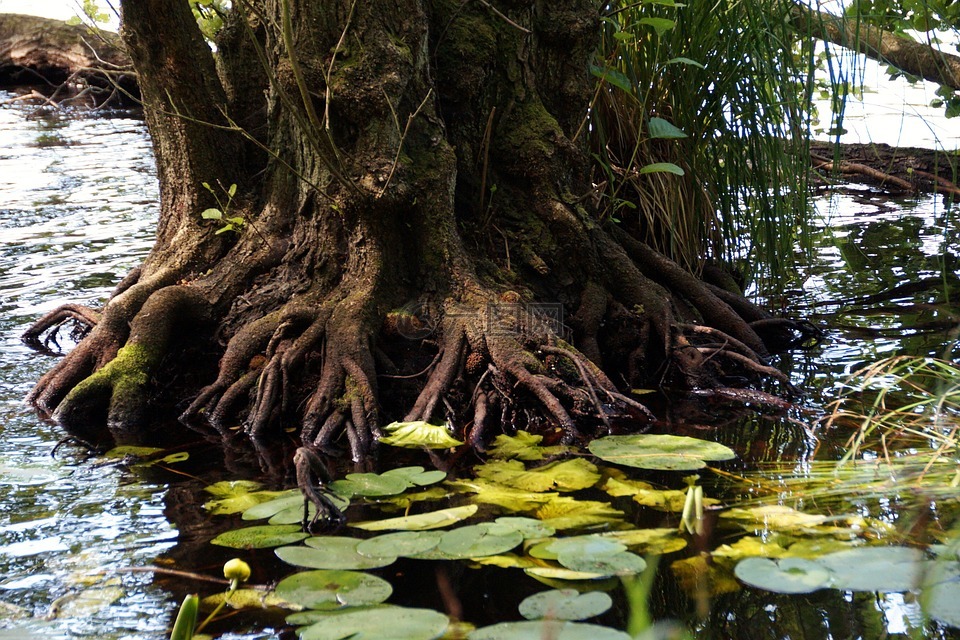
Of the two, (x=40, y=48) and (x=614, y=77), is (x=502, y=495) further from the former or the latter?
(x=40, y=48)

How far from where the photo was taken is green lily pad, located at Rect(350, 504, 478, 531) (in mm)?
2609

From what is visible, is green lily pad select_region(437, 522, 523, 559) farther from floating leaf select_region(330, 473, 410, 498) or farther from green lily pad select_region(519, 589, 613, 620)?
floating leaf select_region(330, 473, 410, 498)

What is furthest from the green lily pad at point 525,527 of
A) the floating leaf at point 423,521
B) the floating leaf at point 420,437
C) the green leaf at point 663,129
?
the green leaf at point 663,129

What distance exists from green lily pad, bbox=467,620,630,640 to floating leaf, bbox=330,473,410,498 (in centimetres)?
98

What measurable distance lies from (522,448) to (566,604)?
1.29 meters

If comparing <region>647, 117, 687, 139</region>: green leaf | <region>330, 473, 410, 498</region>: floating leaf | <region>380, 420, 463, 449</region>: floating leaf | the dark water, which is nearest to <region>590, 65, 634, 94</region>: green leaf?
<region>647, 117, 687, 139</region>: green leaf

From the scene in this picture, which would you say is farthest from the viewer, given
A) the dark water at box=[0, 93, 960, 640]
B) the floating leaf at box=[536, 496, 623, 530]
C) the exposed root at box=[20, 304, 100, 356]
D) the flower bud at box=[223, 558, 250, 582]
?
the exposed root at box=[20, 304, 100, 356]

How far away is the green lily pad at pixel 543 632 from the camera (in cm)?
188

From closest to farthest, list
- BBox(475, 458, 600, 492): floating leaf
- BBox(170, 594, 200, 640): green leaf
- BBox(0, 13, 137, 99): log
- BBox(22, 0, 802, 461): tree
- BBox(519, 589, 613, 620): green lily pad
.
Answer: BBox(170, 594, 200, 640): green leaf → BBox(519, 589, 613, 620): green lily pad → BBox(475, 458, 600, 492): floating leaf → BBox(22, 0, 802, 461): tree → BBox(0, 13, 137, 99): log

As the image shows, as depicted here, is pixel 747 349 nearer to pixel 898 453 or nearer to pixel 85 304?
pixel 898 453

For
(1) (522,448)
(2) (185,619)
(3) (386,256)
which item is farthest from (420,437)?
(2) (185,619)

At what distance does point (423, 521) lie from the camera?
2.63 meters

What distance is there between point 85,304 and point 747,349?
133 inches

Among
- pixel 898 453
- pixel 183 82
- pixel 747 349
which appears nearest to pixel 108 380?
pixel 183 82
